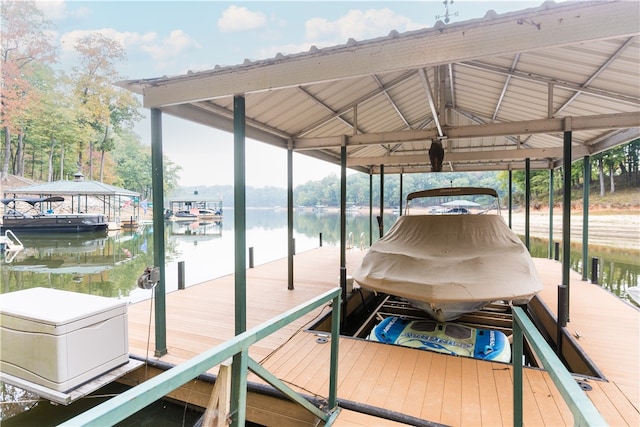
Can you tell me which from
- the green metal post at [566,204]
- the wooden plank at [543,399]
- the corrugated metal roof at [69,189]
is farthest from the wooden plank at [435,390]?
the corrugated metal roof at [69,189]

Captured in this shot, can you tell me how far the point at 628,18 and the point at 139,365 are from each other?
4.58 metres

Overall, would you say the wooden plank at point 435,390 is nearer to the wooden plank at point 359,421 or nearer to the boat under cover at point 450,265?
the wooden plank at point 359,421

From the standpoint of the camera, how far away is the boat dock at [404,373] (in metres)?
2.45

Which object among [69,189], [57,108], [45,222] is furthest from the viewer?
[57,108]

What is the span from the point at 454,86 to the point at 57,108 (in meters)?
29.7

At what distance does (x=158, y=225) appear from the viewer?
11.0 ft

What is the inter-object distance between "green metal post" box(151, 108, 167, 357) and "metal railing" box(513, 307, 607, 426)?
3.14 m

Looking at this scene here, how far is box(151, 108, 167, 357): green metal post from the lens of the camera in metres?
3.32

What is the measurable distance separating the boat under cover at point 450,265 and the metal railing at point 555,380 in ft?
4.57

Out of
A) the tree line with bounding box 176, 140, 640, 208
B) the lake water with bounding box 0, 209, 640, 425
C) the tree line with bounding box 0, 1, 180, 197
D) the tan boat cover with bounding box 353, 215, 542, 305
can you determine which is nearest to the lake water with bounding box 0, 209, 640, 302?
the lake water with bounding box 0, 209, 640, 425

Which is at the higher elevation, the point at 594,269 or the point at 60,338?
the point at 60,338

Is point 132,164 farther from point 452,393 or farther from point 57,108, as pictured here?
point 452,393

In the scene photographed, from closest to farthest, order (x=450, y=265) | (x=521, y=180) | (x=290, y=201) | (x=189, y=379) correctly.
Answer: (x=189, y=379), (x=450, y=265), (x=290, y=201), (x=521, y=180)

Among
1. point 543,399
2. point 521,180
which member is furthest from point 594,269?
point 521,180
